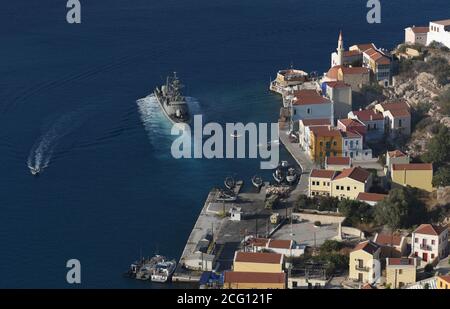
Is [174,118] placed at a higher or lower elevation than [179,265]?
higher

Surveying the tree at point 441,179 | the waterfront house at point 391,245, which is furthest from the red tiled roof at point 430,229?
the tree at point 441,179

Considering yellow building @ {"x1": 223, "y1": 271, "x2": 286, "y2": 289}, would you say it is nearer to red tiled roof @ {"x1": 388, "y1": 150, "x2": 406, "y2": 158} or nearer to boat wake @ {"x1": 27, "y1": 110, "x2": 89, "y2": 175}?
red tiled roof @ {"x1": 388, "y1": 150, "x2": 406, "y2": 158}

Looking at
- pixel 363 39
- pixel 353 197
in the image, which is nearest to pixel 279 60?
pixel 363 39

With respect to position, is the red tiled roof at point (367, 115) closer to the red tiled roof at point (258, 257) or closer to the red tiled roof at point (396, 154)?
the red tiled roof at point (396, 154)

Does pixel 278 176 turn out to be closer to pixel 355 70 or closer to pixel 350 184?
pixel 350 184

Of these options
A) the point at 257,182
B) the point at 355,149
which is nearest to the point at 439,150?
the point at 355,149

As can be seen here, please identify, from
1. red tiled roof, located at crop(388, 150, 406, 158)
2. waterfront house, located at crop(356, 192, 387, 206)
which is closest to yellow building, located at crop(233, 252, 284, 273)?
waterfront house, located at crop(356, 192, 387, 206)
